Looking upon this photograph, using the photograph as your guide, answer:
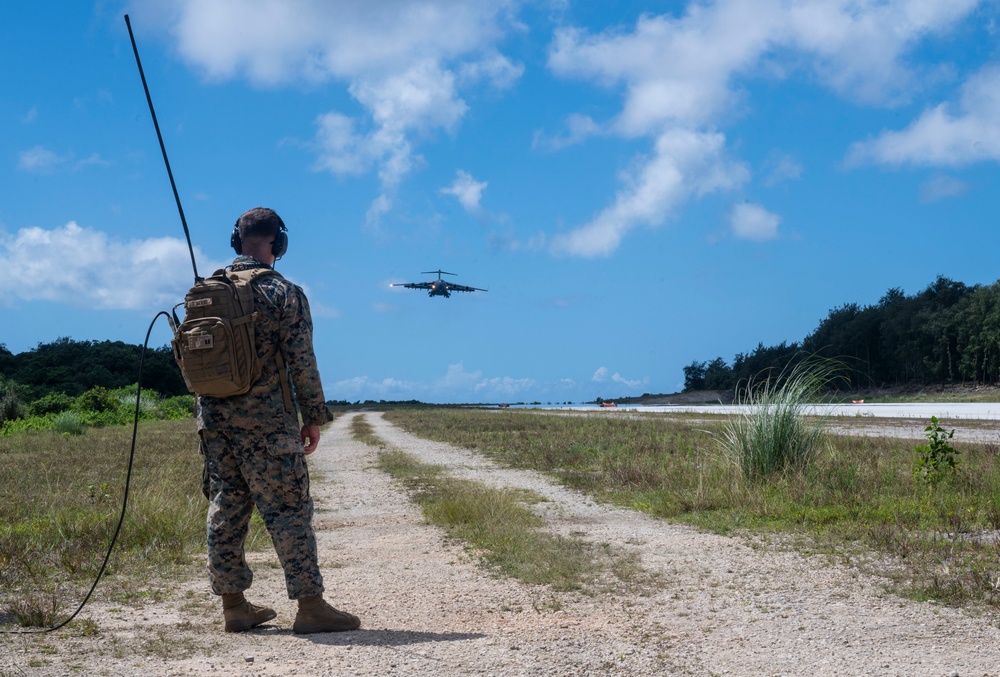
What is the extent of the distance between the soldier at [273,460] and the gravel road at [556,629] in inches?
9.5

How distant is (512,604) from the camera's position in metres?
5.34

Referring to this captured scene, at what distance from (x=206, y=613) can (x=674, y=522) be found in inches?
185

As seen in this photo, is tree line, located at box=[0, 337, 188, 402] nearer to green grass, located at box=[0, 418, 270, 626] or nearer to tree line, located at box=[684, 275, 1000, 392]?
tree line, located at box=[684, 275, 1000, 392]

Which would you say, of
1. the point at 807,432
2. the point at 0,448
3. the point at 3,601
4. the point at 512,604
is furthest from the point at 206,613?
the point at 0,448

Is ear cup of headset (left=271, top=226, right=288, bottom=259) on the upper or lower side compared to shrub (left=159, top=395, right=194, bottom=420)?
upper

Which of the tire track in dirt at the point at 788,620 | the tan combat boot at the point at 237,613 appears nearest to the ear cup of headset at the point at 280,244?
the tan combat boot at the point at 237,613

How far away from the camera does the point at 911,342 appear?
6994cm

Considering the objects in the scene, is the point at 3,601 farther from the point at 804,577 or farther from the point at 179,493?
the point at 804,577

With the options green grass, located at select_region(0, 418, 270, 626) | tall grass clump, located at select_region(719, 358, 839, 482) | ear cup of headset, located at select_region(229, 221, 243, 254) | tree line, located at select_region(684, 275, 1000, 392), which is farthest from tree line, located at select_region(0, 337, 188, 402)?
ear cup of headset, located at select_region(229, 221, 243, 254)

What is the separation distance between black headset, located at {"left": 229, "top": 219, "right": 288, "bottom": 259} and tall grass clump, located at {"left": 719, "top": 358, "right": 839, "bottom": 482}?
6.72 metres

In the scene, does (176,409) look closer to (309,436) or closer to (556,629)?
(309,436)

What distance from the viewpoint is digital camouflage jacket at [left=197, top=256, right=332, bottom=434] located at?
15.2ft

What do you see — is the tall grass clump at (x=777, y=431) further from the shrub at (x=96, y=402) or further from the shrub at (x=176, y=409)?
the shrub at (x=176, y=409)

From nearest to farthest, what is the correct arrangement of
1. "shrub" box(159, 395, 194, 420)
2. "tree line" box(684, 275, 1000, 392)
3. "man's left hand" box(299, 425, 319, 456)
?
"man's left hand" box(299, 425, 319, 456)
"shrub" box(159, 395, 194, 420)
"tree line" box(684, 275, 1000, 392)
